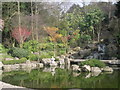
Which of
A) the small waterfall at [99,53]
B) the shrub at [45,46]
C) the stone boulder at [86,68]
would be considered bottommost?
the stone boulder at [86,68]

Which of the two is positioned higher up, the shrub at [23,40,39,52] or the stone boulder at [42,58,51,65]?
the shrub at [23,40,39,52]

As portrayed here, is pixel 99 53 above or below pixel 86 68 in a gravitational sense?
above

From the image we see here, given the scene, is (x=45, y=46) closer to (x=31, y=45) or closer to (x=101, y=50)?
(x=31, y=45)

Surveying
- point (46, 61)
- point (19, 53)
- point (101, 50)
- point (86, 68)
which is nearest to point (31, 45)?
point (19, 53)

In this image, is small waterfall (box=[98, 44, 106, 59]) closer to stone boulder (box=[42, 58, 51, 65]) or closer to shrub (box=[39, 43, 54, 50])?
shrub (box=[39, 43, 54, 50])

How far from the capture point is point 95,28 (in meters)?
21.8

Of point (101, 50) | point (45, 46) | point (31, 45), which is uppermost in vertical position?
point (31, 45)

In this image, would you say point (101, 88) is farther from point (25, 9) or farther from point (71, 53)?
point (25, 9)

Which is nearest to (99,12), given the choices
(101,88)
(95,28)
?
(95,28)

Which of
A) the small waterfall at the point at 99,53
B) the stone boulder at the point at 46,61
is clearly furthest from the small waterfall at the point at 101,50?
the stone boulder at the point at 46,61

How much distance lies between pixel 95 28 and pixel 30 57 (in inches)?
353

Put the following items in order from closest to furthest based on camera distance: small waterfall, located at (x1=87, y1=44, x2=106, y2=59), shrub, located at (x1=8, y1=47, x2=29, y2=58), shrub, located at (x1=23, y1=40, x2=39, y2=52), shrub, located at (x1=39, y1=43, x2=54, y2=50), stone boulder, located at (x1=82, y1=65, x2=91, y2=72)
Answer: stone boulder, located at (x1=82, y1=65, x2=91, y2=72)
shrub, located at (x1=8, y1=47, x2=29, y2=58)
small waterfall, located at (x1=87, y1=44, x2=106, y2=59)
shrub, located at (x1=23, y1=40, x2=39, y2=52)
shrub, located at (x1=39, y1=43, x2=54, y2=50)

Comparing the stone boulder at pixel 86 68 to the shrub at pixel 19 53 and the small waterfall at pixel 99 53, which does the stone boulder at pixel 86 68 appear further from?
the small waterfall at pixel 99 53

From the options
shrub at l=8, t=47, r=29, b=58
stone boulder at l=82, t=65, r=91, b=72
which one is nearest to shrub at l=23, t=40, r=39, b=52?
shrub at l=8, t=47, r=29, b=58
